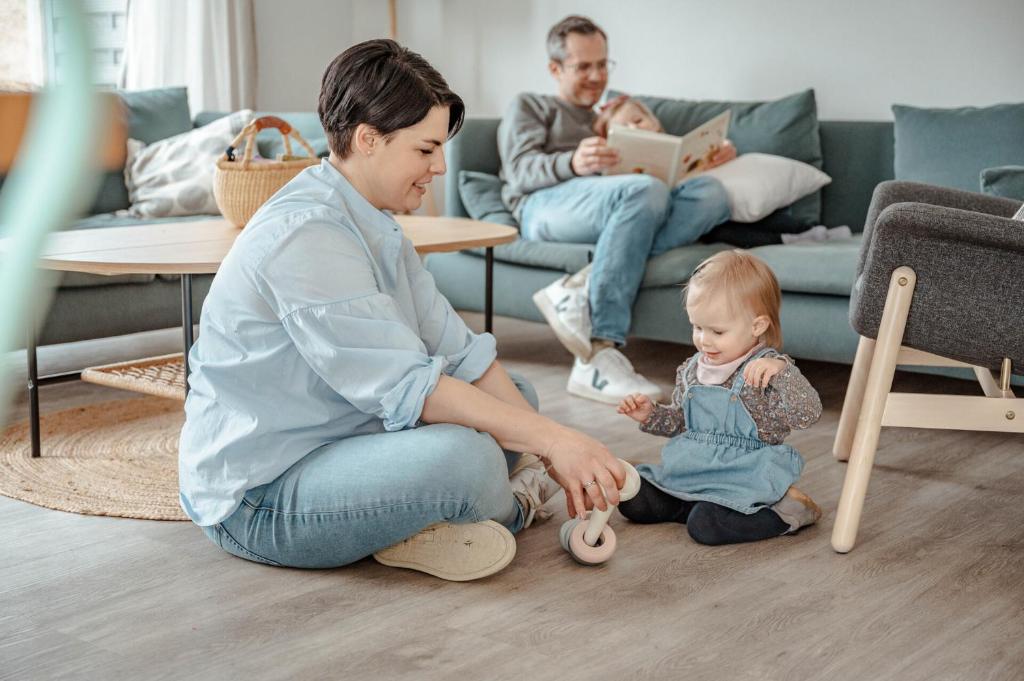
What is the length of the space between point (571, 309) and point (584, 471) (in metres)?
1.48

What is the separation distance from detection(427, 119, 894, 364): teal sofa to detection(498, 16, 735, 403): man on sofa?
7 centimetres

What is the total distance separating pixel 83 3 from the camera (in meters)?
0.25

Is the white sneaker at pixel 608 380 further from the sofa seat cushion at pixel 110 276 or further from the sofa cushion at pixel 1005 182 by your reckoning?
the sofa seat cushion at pixel 110 276

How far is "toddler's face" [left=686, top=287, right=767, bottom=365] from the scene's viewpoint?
6.07 ft

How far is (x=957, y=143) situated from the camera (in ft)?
10.0

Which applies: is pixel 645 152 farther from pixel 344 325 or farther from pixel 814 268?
pixel 344 325

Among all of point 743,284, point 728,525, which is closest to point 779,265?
point 743,284

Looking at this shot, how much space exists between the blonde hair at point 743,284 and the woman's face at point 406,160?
0.50 metres

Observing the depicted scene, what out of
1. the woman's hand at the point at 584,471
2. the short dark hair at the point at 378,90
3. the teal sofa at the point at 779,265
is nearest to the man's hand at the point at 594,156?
the teal sofa at the point at 779,265

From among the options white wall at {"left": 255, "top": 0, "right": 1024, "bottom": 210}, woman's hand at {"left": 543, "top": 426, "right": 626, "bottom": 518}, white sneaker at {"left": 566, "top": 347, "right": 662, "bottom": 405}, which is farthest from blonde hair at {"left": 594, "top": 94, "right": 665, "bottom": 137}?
woman's hand at {"left": 543, "top": 426, "right": 626, "bottom": 518}

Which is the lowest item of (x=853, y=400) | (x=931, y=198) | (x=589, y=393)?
(x=589, y=393)

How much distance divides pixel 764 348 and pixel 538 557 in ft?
1.70

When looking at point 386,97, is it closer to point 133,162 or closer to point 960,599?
point 960,599

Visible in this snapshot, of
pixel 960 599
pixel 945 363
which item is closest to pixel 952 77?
pixel 945 363
